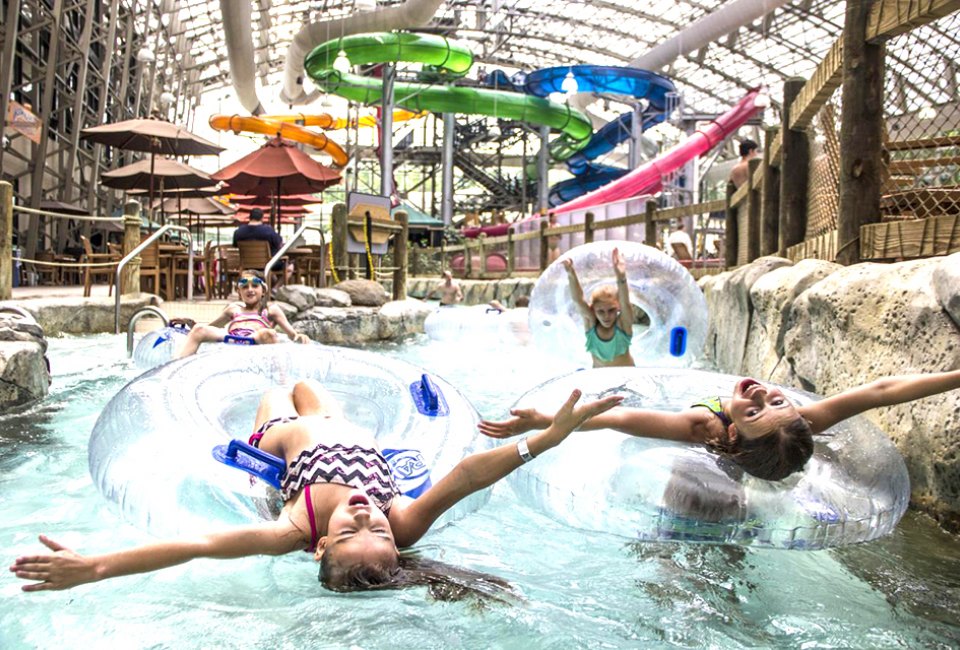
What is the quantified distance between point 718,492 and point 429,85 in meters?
20.1

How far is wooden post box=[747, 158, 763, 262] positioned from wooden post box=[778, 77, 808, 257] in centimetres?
127

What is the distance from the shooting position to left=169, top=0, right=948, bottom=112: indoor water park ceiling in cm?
2312

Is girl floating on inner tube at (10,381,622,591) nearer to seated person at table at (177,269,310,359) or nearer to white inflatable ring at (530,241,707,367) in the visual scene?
seated person at table at (177,269,310,359)

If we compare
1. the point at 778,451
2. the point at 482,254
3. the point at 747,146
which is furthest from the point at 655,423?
the point at 482,254

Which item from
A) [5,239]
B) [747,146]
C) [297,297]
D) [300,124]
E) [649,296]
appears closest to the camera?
[649,296]

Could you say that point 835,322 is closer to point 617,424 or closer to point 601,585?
point 617,424

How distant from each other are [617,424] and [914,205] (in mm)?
2582

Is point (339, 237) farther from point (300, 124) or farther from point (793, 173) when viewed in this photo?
point (300, 124)

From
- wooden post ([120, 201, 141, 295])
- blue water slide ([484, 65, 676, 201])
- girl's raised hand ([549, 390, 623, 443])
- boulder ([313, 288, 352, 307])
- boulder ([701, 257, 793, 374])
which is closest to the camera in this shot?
girl's raised hand ([549, 390, 623, 443])

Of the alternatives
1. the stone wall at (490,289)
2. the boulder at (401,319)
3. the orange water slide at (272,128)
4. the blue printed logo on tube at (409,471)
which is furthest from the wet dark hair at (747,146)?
the orange water slide at (272,128)

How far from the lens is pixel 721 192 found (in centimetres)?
2405

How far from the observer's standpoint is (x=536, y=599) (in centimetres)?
236

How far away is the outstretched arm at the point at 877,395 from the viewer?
238 centimetres

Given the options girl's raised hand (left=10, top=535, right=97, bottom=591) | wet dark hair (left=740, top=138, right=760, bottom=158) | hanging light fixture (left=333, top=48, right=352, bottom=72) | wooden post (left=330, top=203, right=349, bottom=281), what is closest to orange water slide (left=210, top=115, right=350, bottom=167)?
hanging light fixture (left=333, top=48, right=352, bottom=72)
